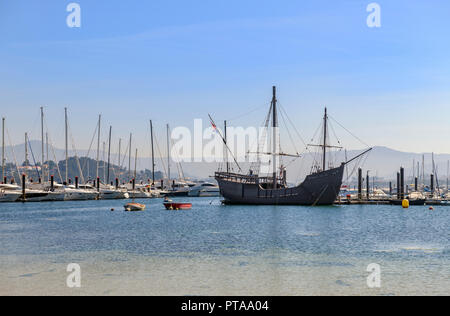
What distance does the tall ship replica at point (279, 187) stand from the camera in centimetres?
8894

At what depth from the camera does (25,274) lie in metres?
25.8

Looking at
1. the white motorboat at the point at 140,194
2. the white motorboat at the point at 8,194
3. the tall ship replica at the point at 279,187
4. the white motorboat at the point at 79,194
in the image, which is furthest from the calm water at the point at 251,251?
the white motorboat at the point at 140,194

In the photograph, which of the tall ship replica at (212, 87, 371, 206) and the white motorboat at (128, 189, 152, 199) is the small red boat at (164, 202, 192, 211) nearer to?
the tall ship replica at (212, 87, 371, 206)

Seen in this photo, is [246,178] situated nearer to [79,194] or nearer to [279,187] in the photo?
[279,187]

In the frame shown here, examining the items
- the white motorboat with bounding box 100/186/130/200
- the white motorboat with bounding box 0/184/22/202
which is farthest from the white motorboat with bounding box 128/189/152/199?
the white motorboat with bounding box 0/184/22/202

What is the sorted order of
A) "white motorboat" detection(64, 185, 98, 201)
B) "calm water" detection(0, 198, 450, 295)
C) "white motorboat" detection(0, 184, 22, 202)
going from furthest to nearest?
"white motorboat" detection(64, 185, 98, 201) < "white motorboat" detection(0, 184, 22, 202) < "calm water" detection(0, 198, 450, 295)

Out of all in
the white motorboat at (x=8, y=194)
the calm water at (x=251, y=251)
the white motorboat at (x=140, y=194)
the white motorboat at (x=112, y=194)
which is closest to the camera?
the calm water at (x=251, y=251)

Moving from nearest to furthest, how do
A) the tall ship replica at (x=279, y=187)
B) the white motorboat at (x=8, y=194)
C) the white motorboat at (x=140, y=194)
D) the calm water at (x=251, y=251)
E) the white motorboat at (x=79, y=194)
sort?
the calm water at (x=251, y=251)
the tall ship replica at (x=279, y=187)
the white motorboat at (x=8, y=194)
the white motorboat at (x=79, y=194)
the white motorboat at (x=140, y=194)

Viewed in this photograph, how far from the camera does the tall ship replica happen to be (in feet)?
292

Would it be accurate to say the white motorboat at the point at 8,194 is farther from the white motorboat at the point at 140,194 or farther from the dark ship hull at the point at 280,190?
the dark ship hull at the point at 280,190

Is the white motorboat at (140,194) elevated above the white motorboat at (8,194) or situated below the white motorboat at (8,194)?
below
